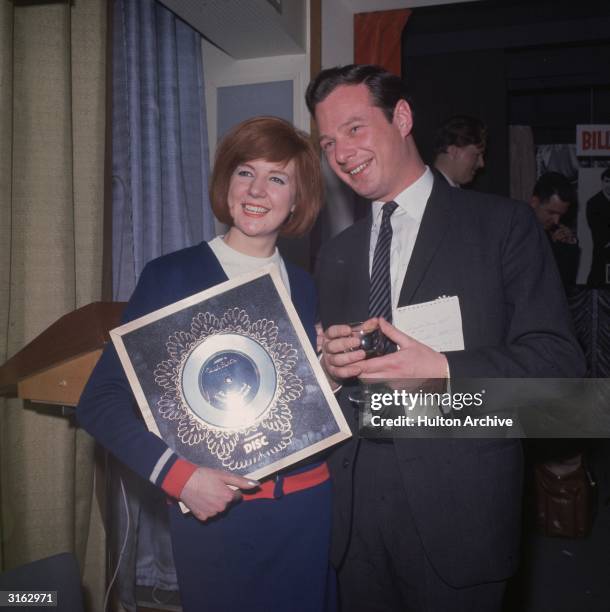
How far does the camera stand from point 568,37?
4.73 m

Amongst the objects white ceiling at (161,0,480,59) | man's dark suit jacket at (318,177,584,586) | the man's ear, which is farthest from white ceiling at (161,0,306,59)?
man's dark suit jacket at (318,177,584,586)

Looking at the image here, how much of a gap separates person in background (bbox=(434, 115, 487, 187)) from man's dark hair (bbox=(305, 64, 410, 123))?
77.3 inches

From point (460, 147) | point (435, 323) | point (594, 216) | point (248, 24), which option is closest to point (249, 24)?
point (248, 24)

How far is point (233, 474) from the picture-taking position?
1056 mm

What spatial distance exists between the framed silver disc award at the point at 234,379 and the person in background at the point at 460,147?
99.5 inches

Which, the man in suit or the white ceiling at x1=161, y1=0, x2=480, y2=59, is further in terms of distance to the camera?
the white ceiling at x1=161, y1=0, x2=480, y2=59

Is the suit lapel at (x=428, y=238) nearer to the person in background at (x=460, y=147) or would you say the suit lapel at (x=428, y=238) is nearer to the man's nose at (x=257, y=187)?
the man's nose at (x=257, y=187)

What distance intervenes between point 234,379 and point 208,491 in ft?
0.72

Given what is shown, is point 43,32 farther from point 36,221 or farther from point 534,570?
point 534,570

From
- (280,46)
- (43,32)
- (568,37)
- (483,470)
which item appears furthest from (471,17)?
(483,470)

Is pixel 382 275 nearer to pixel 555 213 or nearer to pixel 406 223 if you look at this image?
pixel 406 223

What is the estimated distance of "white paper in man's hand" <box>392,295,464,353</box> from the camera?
3.99ft

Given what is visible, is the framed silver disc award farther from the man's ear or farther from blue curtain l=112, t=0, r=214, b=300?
blue curtain l=112, t=0, r=214, b=300

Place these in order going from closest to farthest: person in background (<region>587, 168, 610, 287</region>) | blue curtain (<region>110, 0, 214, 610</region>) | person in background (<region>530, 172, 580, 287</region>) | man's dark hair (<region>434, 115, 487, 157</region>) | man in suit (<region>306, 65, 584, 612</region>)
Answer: man in suit (<region>306, 65, 584, 612</region>)
blue curtain (<region>110, 0, 214, 610</region>)
man's dark hair (<region>434, 115, 487, 157</region>)
person in background (<region>530, 172, 580, 287</region>)
person in background (<region>587, 168, 610, 287</region>)
